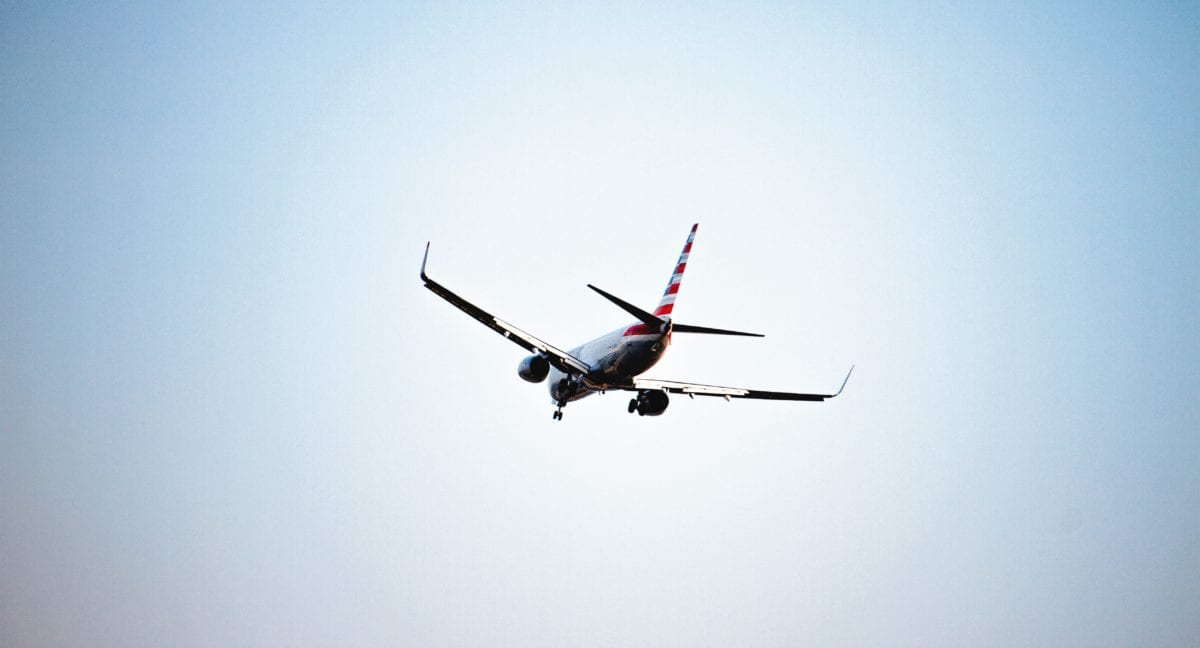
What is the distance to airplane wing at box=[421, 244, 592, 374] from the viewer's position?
125 ft

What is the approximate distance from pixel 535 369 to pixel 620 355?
18.0 ft

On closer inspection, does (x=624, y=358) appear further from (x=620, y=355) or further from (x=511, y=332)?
(x=511, y=332)

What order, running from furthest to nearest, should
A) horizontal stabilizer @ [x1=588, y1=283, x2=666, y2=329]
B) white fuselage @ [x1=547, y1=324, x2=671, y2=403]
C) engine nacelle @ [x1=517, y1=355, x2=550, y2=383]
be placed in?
1. engine nacelle @ [x1=517, y1=355, x2=550, y2=383]
2. white fuselage @ [x1=547, y1=324, x2=671, y2=403]
3. horizontal stabilizer @ [x1=588, y1=283, x2=666, y2=329]

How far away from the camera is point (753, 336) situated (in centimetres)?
4253

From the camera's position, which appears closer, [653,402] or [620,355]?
[620,355]

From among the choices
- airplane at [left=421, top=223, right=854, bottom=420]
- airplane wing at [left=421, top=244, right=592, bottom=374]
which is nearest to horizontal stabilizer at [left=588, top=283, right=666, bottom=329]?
airplane at [left=421, top=223, right=854, bottom=420]

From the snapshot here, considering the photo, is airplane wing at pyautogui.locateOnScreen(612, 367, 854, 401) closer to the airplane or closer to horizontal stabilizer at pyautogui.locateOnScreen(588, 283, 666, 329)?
the airplane

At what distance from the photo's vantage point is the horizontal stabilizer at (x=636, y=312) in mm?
37969

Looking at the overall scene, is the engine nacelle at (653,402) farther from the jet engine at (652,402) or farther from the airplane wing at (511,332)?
the airplane wing at (511,332)

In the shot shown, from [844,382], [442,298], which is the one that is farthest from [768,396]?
[442,298]

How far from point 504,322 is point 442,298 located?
11.4 ft

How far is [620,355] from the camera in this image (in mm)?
44438

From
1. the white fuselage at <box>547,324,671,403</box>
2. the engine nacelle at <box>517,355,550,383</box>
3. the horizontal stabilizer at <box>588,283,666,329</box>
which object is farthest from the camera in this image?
the engine nacelle at <box>517,355,550,383</box>

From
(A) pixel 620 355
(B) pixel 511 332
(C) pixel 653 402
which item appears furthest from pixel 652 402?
(B) pixel 511 332
